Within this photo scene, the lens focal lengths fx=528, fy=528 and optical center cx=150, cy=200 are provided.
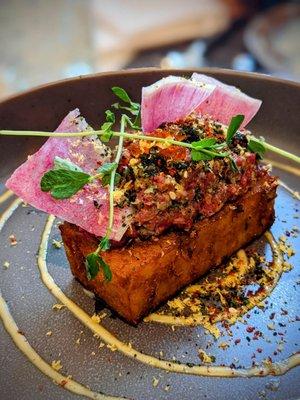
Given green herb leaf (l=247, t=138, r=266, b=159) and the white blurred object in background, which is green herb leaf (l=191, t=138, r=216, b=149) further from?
the white blurred object in background

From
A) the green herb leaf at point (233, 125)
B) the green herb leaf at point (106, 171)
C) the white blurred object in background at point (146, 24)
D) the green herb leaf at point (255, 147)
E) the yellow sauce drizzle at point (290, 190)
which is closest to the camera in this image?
the green herb leaf at point (106, 171)

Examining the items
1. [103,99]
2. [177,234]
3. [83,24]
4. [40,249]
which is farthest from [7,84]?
[177,234]

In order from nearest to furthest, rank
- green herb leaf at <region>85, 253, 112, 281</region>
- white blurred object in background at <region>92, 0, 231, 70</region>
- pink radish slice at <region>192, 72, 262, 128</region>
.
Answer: green herb leaf at <region>85, 253, 112, 281</region>, pink radish slice at <region>192, 72, 262, 128</region>, white blurred object in background at <region>92, 0, 231, 70</region>

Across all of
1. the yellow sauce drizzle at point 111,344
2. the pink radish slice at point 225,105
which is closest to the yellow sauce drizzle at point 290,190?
the pink radish slice at point 225,105

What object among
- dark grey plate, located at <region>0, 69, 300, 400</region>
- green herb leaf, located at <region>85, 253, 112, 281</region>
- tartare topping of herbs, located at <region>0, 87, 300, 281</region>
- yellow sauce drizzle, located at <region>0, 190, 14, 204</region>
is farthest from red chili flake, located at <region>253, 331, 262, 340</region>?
yellow sauce drizzle, located at <region>0, 190, 14, 204</region>

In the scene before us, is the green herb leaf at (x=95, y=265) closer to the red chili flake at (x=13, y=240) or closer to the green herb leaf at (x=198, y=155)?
the green herb leaf at (x=198, y=155)

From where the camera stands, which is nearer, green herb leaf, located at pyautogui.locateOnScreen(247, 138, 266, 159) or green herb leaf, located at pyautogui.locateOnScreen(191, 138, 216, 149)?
green herb leaf, located at pyautogui.locateOnScreen(191, 138, 216, 149)
